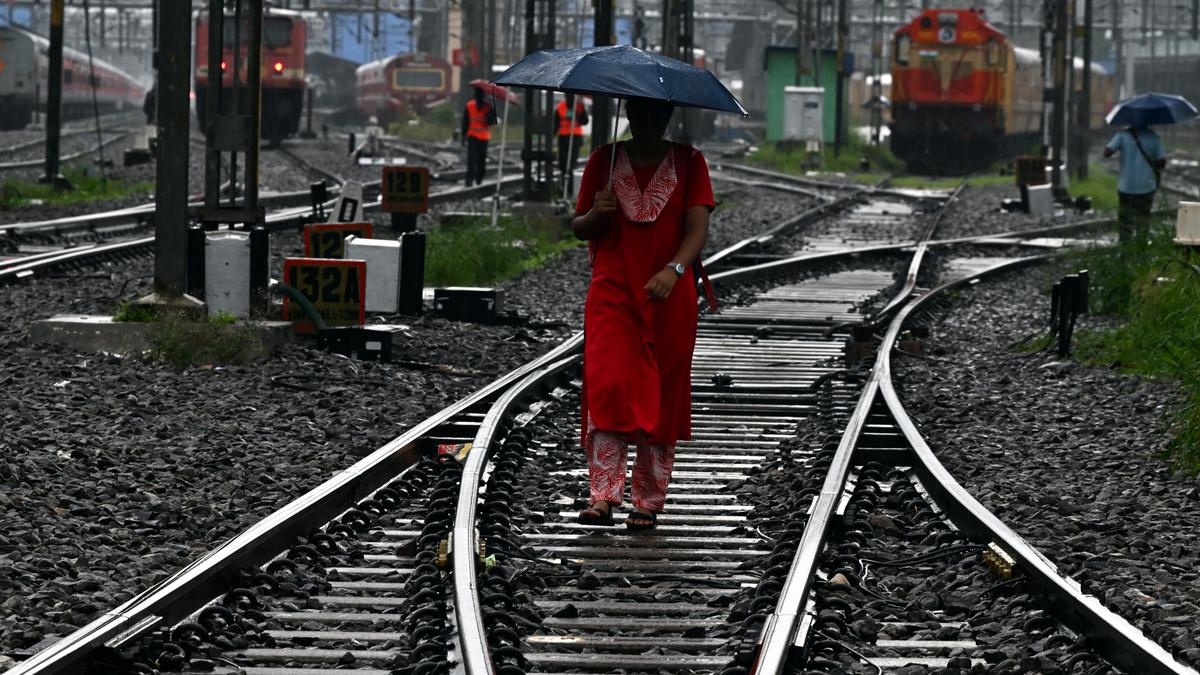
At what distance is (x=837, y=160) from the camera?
46906mm

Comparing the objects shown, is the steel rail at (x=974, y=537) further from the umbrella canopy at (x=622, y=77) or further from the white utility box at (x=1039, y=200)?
the white utility box at (x=1039, y=200)

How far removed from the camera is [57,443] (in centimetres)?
796

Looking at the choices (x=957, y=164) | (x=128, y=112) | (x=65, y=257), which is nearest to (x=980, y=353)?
(x=65, y=257)

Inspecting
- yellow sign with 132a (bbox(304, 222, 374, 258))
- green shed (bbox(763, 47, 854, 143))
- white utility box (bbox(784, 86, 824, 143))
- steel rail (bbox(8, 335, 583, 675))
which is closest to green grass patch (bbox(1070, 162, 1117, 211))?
white utility box (bbox(784, 86, 824, 143))

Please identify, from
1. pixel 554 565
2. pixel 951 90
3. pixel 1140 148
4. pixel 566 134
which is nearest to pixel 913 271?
pixel 1140 148

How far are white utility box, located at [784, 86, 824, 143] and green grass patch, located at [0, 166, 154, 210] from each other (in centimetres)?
1874

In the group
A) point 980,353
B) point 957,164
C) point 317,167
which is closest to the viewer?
point 980,353

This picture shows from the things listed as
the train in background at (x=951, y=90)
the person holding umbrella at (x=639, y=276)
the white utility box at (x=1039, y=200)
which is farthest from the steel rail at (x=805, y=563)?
the train in background at (x=951, y=90)

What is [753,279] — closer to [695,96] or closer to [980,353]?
[980,353]

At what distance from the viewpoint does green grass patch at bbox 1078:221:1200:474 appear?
8586 mm

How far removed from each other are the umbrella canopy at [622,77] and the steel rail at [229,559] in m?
1.61

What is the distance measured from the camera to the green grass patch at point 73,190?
25375 millimetres

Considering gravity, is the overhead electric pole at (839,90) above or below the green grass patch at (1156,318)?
above

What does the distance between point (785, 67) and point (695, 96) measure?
43537 millimetres
